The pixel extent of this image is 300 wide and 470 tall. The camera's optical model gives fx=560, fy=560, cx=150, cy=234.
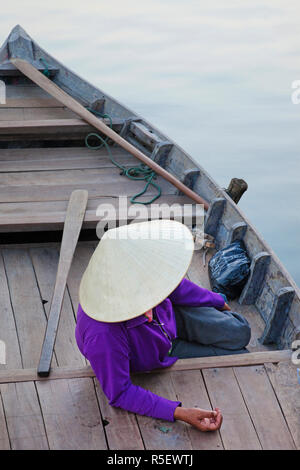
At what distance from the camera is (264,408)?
198 cm

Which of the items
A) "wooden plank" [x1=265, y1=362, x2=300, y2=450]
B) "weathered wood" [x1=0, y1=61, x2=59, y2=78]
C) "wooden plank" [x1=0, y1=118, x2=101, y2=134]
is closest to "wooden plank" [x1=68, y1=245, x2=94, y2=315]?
"wooden plank" [x1=265, y1=362, x2=300, y2=450]

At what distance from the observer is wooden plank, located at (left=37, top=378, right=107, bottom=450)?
6.08 ft

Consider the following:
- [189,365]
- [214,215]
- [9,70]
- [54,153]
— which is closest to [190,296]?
[189,365]

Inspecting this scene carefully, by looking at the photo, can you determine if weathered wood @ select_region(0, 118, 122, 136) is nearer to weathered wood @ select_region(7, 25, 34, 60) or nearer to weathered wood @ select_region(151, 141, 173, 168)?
weathered wood @ select_region(151, 141, 173, 168)

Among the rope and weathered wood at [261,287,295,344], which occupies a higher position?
weathered wood at [261,287,295,344]

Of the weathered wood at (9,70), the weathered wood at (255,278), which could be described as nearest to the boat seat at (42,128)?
the weathered wood at (9,70)

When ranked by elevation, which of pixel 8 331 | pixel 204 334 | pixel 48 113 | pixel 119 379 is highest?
pixel 119 379

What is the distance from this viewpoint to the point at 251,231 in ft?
9.71

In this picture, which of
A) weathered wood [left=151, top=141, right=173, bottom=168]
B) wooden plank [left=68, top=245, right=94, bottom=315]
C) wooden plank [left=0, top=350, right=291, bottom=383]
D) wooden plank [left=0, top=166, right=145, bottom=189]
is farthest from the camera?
weathered wood [left=151, top=141, right=173, bottom=168]

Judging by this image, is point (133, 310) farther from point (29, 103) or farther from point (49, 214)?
point (29, 103)

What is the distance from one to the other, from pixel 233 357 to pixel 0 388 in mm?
886

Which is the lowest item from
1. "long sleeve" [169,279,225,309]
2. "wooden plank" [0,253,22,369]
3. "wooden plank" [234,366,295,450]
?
"wooden plank" [0,253,22,369]

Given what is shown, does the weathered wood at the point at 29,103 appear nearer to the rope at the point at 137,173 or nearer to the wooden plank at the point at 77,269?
the rope at the point at 137,173

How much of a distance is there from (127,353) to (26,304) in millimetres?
1064
